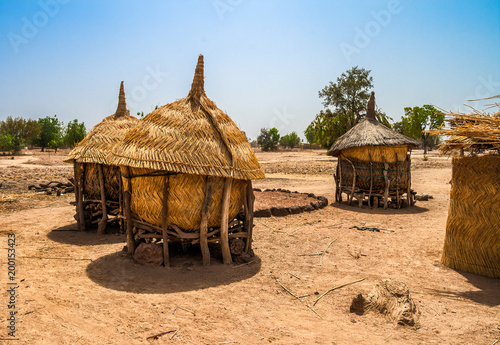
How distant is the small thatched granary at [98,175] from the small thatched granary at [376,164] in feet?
25.0

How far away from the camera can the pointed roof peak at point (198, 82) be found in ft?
21.0

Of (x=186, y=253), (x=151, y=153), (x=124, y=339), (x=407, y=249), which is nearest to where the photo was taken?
(x=124, y=339)

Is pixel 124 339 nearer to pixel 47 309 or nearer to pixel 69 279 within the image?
pixel 47 309

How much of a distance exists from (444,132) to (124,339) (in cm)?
540

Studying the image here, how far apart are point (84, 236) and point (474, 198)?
8030 millimetres

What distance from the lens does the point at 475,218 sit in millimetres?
5820

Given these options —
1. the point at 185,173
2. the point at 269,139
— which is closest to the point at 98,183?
the point at 185,173

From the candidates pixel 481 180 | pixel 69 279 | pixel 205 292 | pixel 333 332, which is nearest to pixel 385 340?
pixel 333 332

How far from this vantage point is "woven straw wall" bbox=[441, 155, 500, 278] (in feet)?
18.4

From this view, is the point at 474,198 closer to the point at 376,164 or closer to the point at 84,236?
the point at 376,164

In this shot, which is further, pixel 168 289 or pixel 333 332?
pixel 168 289

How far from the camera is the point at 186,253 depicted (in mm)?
6734

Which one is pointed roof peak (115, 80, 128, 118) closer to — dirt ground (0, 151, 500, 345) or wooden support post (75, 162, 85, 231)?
wooden support post (75, 162, 85, 231)

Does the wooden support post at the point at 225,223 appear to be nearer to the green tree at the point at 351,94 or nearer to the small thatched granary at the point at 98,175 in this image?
the small thatched granary at the point at 98,175
